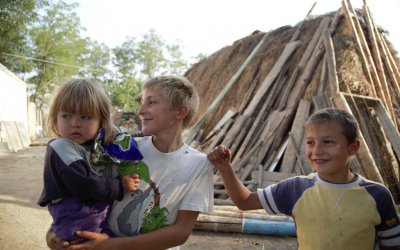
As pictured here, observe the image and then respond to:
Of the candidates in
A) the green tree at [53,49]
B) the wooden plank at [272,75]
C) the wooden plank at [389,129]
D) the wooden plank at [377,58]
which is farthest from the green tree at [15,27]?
the wooden plank at [389,129]

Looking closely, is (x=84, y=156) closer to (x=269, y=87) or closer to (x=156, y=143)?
(x=156, y=143)

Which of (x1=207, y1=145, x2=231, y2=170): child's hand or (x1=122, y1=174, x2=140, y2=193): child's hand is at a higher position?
(x1=207, y1=145, x2=231, y2=170): child's hand

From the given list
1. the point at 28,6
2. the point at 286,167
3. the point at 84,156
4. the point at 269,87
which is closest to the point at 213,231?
the point at 286,167

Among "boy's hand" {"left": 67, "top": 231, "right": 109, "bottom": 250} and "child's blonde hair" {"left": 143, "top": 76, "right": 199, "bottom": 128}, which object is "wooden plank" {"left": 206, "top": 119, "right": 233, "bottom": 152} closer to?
"child's blonde hair" {"left": 143, "top": 76, "right": 199, "bottom": 128}

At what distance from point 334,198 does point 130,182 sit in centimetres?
114

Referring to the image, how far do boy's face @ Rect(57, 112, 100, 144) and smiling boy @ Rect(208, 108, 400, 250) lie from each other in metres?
0.67

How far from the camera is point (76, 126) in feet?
5.39

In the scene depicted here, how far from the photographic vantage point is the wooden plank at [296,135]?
6707 millimetres

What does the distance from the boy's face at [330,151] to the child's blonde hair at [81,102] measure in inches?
45.8

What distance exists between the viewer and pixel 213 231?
498cm

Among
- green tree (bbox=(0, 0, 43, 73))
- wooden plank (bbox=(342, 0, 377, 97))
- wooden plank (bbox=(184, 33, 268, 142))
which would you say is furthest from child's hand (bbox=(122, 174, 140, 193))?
green tree (bbox=(0, 0, 43, 73))

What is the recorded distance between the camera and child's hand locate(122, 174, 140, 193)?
1604 mm

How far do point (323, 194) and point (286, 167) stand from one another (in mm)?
5071

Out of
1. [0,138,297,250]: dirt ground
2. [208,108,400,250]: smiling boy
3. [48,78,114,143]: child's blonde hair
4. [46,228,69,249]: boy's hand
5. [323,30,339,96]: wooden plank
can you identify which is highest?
[323,30,339,96]: wooden plank
